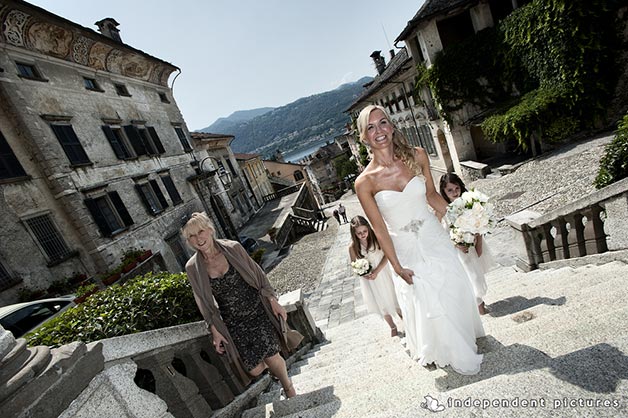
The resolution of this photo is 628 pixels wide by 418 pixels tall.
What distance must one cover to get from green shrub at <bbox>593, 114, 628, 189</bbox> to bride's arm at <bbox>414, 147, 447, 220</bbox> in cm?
329

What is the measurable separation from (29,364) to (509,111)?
16.9 metres

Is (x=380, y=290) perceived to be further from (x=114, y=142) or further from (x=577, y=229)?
(x=114, y=142)

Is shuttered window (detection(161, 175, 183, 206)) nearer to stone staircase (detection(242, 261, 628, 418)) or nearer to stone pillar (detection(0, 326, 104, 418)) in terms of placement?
stone staircase (detection(242, 261, 628, 418))

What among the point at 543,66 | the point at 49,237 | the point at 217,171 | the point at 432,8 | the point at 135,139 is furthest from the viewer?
the point at 217,171

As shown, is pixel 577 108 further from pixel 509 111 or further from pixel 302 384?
pixel 302 384

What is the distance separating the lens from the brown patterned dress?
3.06 m

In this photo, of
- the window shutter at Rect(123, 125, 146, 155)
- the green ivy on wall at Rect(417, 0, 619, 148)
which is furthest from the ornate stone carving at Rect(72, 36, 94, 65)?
the green ivy on wall at Rect(417, 0, 619, 148)

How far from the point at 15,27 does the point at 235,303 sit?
585 inches

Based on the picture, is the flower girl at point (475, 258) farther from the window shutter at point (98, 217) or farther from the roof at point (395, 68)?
the roof at point (395, 68)

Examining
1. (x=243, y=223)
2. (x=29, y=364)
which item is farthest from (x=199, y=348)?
(x=243, y=223)

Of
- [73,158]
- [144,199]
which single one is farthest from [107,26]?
[144,199]

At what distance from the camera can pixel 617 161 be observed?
13.9ft

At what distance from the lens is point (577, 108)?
12.5 m

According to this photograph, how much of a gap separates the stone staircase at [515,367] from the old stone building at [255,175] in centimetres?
3079
